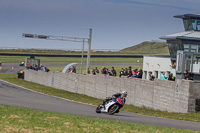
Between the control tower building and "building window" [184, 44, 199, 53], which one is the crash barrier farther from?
"building window" [184, 44, 199, 53]

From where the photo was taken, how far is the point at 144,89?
1009 inches

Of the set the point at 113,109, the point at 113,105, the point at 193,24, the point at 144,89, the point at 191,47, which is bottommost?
the point at 113,109

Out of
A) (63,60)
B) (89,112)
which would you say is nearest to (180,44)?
(89,112)

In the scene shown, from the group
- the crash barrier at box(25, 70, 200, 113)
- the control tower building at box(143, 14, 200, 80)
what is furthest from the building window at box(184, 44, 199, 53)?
the crash barrier at box(25, 70, 200, 113)

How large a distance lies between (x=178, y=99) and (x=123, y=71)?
9.46 metres

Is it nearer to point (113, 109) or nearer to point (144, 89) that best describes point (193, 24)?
point (144, 89)

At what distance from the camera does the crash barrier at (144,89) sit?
67.1 ft

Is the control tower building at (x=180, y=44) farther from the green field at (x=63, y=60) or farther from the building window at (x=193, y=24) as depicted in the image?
the green field at (x=63, y=60)

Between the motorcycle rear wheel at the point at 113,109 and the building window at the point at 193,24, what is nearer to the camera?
the motorcycle rear wheel at the point at 113,109

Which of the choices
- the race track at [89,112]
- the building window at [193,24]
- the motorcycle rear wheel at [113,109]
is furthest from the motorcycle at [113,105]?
the building window at [193,24]

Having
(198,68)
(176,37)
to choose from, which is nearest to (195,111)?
(198,68)

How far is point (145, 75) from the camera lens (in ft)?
182

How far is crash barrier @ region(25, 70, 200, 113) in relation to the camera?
A: 20.5 metres

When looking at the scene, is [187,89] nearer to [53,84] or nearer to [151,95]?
[151,95]
